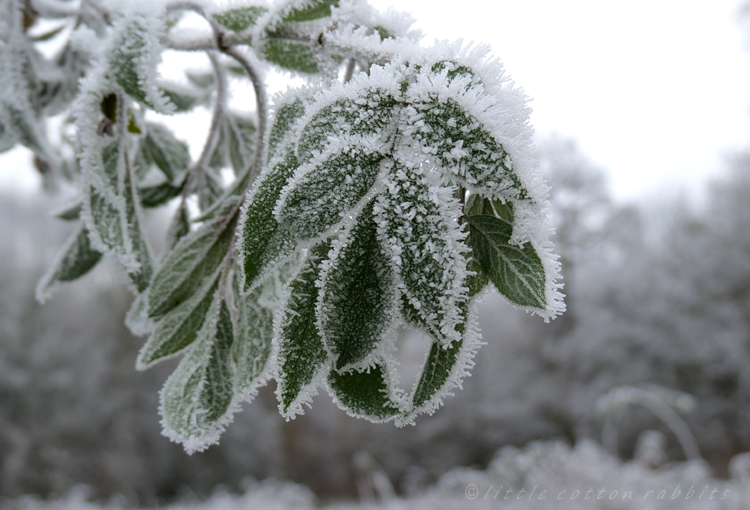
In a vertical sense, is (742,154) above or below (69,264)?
above

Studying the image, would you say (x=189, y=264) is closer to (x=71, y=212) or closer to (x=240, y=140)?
(x=240, y=140)

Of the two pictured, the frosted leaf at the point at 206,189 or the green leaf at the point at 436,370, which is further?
the frosted leaf at the point at 206,189

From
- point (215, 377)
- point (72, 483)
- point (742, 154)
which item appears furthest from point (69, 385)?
point (742, 154)

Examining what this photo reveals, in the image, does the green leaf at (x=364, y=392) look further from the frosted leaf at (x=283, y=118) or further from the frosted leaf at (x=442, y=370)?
the frosted leaf at (x=283, y=118)

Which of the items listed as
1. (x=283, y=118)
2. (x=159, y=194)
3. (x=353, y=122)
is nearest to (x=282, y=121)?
(x=283, y=118)

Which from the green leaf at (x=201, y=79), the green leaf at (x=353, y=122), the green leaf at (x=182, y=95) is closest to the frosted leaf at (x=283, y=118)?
the green leaf at (x=353, y=122)

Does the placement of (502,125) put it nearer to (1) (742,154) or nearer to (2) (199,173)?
(2) (199,173)
